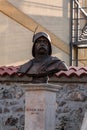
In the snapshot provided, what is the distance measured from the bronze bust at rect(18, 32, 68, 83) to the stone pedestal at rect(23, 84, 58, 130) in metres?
0.23

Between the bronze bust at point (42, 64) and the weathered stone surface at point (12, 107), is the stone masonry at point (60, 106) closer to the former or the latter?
the weathered stone surface at point (12, 107)

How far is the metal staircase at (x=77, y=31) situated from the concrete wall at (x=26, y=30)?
179mm

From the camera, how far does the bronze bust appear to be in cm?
786

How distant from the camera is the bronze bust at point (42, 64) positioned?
7855 millimetres

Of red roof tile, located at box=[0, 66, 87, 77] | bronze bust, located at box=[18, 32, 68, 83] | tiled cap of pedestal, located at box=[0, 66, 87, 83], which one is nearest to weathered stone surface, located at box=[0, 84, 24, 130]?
tiled cap of pedestal, located at box=[0, 66, 87, 83]

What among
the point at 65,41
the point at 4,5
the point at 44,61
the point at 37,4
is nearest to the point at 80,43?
the point at 65,41

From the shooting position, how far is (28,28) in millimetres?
13125

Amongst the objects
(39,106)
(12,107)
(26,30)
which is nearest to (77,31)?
(26,30)

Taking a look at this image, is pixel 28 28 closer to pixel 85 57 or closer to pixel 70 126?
pixel 85 57

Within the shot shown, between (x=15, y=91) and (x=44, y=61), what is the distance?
7.64 ft

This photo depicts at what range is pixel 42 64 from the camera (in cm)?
791

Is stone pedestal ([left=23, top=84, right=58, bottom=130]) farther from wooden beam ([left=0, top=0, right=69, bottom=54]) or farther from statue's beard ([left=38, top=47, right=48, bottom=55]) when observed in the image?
wooden beam ([left=0, top=0, right=69, bottom=54])

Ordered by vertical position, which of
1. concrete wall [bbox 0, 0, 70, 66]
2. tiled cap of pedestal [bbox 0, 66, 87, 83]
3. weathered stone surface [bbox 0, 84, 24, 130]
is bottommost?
weathered stone surface [bbox 0, 84, 24, 130]

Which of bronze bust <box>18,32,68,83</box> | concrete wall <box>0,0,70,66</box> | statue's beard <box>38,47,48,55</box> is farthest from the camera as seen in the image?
concrete wall <box>0,0,70,66</box>
